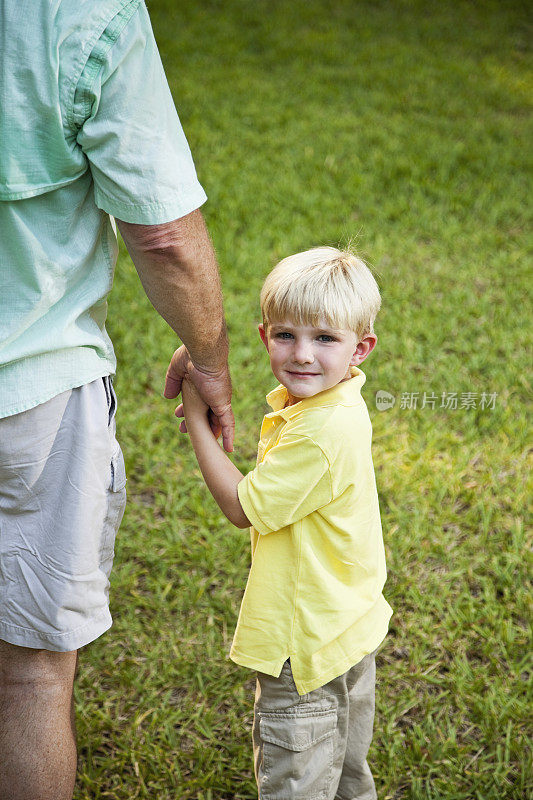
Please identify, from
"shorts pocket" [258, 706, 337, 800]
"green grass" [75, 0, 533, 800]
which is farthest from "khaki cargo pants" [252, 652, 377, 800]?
"green grass" [75, 0, 533, 800]

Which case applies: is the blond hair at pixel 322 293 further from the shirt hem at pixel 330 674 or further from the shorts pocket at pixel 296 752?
the shorts pocket at pixel 296 752

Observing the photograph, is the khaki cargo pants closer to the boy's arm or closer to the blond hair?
A: the boy's arm

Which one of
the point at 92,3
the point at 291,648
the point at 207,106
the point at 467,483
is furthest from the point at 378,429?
the point at 207,106

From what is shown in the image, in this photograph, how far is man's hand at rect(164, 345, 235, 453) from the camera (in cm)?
185

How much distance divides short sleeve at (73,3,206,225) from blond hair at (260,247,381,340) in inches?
9.4

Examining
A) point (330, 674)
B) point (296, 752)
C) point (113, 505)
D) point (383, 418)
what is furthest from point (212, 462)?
point (383, 418)

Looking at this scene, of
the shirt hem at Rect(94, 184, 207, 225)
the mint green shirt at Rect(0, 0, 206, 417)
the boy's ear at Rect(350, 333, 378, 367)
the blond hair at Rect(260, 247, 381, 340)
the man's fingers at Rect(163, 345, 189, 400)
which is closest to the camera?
the mint green shirt at Rect(0, 0, 206, 417)

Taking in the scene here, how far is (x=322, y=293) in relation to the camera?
5.40 feet

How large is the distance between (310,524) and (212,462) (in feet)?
0.80

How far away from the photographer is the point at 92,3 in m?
1.40

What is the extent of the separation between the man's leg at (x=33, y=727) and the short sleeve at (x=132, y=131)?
980mm

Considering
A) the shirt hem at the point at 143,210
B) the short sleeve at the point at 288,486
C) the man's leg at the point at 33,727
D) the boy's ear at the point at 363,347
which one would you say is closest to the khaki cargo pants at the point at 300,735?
the short sleeve at the point at 288,486

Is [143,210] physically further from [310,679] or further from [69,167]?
[310,679]

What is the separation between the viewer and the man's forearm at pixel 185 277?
1603 mm
